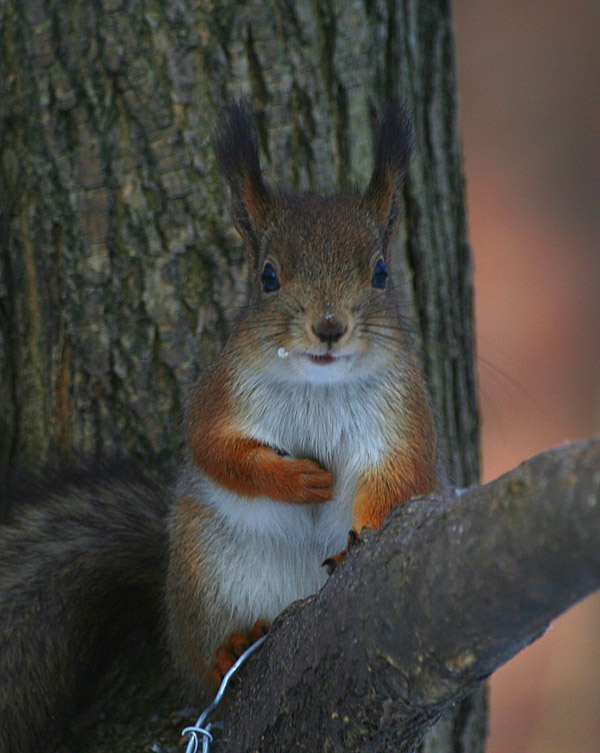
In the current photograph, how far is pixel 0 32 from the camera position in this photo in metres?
1.87

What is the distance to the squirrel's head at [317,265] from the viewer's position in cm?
135

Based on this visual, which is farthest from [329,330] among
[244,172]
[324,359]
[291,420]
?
[244,172]

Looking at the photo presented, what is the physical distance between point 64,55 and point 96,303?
0.44 m

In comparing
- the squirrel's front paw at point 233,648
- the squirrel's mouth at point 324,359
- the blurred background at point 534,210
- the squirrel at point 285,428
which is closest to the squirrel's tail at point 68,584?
the squirrel at point 285,428

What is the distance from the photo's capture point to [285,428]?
1.47m

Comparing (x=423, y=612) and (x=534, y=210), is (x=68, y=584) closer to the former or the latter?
(x=423, y=612)

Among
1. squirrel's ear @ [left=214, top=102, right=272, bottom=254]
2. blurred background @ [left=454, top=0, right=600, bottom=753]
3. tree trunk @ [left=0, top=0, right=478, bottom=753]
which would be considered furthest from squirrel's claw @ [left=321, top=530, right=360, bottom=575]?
blurred background @ [left=454, top=0, right=600, bottom=753]

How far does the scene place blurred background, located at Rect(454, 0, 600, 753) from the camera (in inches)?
155

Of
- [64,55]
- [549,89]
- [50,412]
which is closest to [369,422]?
[50,412]

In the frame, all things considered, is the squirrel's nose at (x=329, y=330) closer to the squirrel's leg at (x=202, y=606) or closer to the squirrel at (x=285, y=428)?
the squirrel at (x=285, y=428)

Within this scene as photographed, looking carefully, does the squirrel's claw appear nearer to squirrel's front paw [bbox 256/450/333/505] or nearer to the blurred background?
squirrel's front paw [bbox 256/450/333/505]

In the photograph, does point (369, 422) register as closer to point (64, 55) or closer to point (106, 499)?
point (106, 499)

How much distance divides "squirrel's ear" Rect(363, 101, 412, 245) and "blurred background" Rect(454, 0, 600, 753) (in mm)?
2284

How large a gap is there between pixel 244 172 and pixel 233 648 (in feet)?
2.26
